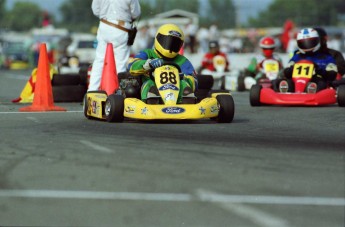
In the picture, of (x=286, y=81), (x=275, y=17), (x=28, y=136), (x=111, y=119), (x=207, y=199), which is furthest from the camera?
(x=275, y=17)

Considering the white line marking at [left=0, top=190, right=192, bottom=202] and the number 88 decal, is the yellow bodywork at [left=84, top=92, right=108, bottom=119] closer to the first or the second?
the number 88 decal

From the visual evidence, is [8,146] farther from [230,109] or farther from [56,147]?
[230,109]

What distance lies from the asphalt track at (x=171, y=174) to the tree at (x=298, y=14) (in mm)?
28188

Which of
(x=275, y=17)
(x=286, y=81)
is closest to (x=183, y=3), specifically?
(x=275, y=17)

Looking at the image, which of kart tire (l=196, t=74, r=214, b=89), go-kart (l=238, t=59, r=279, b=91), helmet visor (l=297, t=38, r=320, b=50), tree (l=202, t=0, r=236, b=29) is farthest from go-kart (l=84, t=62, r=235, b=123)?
tree (l=202, t=0, r=236, b=29)

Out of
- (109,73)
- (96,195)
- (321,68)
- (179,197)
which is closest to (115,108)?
(109,73)

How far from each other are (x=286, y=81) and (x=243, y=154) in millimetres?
6928

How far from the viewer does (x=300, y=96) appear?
14023mm

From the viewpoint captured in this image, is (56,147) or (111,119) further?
(111,119)

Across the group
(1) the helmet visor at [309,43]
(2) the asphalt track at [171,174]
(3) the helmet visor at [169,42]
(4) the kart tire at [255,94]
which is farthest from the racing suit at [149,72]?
(1) the helmet visor at [309,43]

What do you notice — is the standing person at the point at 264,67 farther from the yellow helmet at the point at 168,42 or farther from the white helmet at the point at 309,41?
the yellow helmet at the point at 168,42

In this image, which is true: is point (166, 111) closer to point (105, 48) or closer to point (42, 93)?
point (42, 93)

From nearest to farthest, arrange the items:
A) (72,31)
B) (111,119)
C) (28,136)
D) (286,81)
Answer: (28,136), (111,119), (286,81), (72,31)

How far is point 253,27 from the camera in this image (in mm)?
43938
